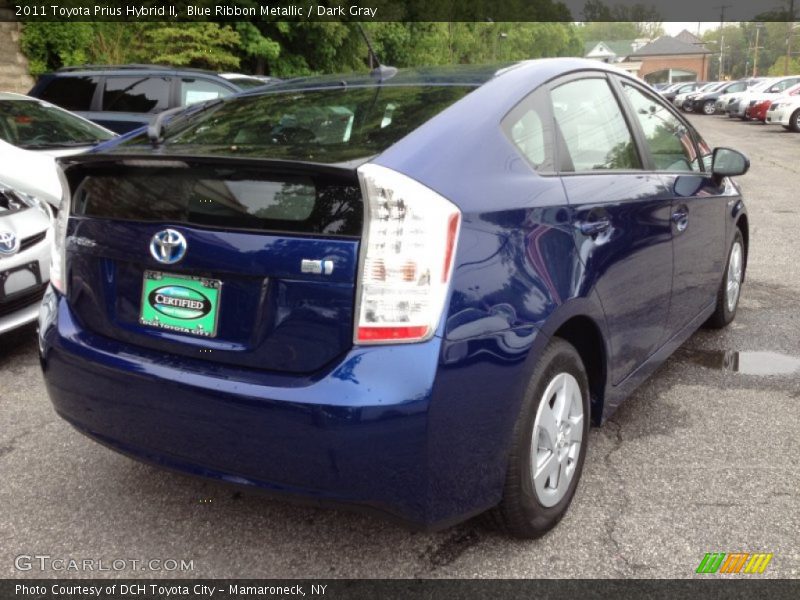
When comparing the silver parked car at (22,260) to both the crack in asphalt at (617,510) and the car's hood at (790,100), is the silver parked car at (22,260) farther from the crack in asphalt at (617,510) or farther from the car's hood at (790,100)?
the car's hood at (790,100)

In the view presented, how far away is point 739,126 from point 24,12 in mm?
24711

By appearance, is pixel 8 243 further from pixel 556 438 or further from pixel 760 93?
pixel 760 93

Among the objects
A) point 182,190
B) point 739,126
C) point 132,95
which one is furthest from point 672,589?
point 739,126

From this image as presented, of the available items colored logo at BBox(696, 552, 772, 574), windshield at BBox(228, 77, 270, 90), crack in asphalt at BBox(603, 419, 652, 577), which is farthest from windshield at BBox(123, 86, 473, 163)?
windshield at BBox(228, 77, 270, 90)

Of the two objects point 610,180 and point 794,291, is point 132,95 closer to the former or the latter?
point 794,291

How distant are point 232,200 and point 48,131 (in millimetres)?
6203

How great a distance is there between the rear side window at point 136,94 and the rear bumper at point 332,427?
28.4 ft

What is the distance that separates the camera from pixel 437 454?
88.4 inches

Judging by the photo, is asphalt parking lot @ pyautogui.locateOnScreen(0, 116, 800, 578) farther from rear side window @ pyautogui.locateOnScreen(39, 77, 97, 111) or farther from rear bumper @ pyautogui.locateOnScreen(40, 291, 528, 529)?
rear side window @ pyautogui.locateOnScreen(39, 77, 97, 111)

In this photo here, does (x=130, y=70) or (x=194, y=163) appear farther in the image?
(x=130, y=70)

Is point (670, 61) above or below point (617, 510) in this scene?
above

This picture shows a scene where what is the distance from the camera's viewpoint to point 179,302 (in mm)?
2455

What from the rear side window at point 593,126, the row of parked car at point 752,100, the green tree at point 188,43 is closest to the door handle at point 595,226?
the rear side window at point 593,126

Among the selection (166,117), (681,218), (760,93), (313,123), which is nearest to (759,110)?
(760,93)
